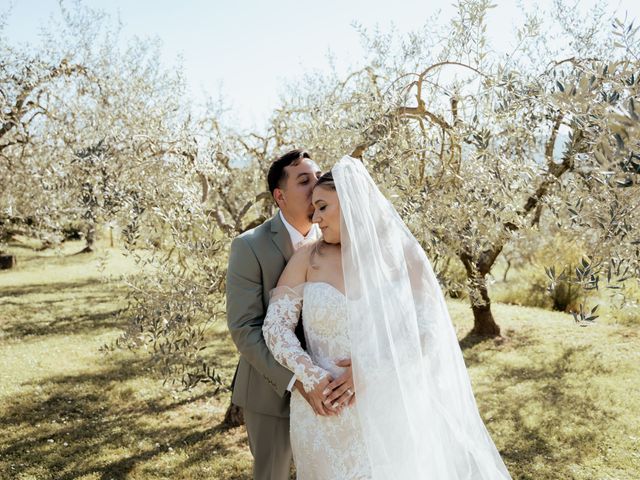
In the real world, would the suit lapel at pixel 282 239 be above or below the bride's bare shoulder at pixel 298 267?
above

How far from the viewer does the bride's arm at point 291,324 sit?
324 cm

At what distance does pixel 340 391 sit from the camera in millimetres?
3221

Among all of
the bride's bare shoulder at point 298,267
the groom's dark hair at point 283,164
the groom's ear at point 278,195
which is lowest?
the bride's bare shoulder at point 298,267

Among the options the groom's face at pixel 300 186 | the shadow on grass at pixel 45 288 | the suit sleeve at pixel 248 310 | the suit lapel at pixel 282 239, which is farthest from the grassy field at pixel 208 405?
the shadow on grass at pixel 45 288

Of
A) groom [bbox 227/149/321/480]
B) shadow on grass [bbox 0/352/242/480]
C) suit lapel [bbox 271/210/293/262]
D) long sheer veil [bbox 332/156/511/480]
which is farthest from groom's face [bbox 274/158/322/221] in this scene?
shadow on grass [bbox 0/352/242/480]

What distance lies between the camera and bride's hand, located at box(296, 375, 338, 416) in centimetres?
322

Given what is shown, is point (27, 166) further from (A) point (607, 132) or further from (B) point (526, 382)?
(A) point (607, 132)

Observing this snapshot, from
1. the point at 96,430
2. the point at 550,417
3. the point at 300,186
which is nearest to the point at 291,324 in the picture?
the point at 300,186

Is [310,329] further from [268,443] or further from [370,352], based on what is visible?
[268,443]

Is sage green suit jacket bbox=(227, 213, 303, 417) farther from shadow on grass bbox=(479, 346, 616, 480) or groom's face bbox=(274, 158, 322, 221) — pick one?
shadow on grass bbox=(479, 346, 616, 480)

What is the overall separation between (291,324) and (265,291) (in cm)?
41

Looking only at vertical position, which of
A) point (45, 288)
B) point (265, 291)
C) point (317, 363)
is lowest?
point (45, 288)

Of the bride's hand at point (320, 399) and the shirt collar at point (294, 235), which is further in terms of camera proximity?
the shirt collar at point (294, 235)

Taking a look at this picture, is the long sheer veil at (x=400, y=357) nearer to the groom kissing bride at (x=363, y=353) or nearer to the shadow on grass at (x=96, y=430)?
the groom kissing bride at (x=363, y=353)
